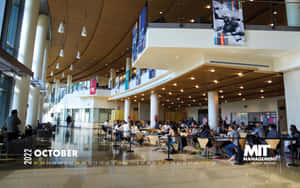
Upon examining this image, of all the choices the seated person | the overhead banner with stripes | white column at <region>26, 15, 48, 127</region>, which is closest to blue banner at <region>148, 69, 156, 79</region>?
the overhead banner with stripes

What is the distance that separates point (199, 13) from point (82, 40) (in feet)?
A: 44.7

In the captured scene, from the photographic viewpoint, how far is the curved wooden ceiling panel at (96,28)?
40.5ft

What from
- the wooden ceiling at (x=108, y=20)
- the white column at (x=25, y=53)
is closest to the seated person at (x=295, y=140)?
the wooden ceiling at (x=108, y=20)

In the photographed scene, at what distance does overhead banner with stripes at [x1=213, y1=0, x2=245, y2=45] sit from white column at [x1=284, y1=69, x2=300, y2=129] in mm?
2987

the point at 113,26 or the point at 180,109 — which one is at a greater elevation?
the point at 113,26

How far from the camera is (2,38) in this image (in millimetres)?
7094

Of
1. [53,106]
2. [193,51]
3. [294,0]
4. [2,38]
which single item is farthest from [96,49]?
[53,106]

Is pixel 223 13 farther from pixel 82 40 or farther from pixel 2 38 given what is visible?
pixel 82 40

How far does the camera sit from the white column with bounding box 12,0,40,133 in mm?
8234

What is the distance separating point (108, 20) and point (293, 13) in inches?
419

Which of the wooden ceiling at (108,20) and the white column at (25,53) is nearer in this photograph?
the wooden ceiling at (108,20)

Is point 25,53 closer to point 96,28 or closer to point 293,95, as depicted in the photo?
point 96,28

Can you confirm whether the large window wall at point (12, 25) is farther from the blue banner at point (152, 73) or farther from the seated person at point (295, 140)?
the seated person at point (295, 140)

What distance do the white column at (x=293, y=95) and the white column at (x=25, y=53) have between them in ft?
36.0
